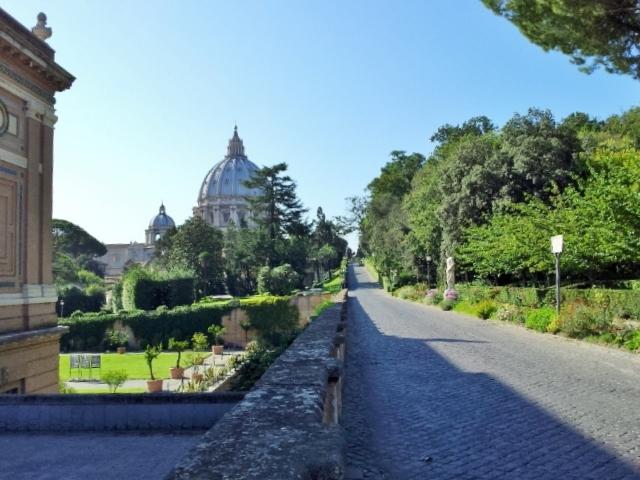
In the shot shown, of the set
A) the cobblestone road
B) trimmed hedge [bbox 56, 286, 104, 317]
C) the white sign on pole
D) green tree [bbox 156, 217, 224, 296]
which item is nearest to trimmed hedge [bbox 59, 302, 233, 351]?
trimmed hedge [bbox 56, 286, 104, 317]

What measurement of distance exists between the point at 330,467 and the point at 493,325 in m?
19.8

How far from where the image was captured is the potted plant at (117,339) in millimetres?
43000

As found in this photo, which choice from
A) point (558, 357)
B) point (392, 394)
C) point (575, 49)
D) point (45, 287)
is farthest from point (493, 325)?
point (45, 287)

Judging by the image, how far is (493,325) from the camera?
70.3 feet

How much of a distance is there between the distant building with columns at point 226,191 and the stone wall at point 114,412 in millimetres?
134449

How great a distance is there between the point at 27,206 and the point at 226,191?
134464 mm

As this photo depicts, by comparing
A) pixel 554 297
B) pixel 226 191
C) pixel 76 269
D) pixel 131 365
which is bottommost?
pixel 131 365

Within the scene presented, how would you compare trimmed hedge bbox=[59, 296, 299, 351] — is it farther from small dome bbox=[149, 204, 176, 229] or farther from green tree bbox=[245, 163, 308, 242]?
small dome bbox=[149, 204, 176, 229]

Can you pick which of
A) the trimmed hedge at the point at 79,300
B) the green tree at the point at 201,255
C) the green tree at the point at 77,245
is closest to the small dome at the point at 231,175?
the green tree at the point at 77,245

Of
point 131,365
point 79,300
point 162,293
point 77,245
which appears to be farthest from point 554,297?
point 77,245

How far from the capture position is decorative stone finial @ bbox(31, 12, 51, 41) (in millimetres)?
15109

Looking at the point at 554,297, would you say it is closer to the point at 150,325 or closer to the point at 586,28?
the point at 586,28

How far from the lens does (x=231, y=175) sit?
149m

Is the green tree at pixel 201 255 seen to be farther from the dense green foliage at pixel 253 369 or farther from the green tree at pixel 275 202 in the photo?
the dense green foliage at pixel 253 369
